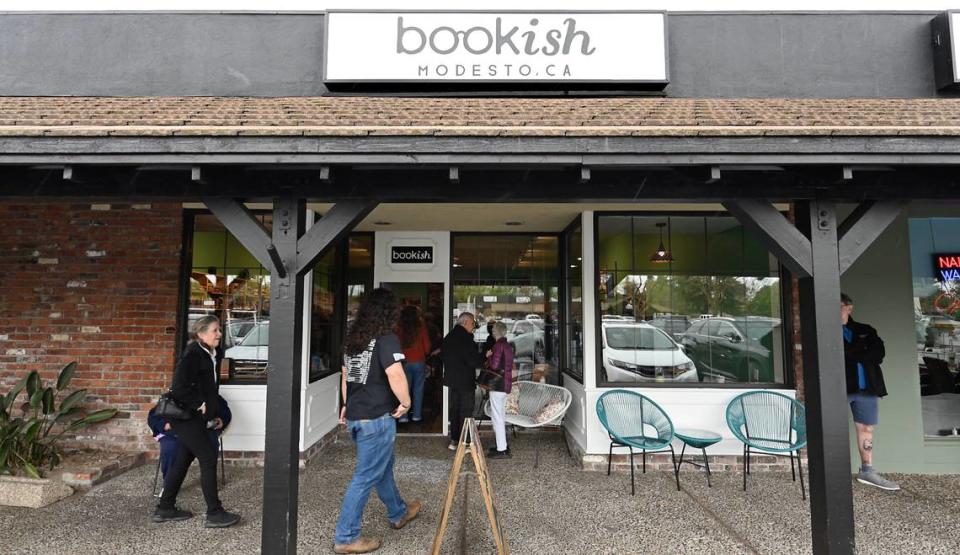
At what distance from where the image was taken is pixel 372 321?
3613 millimetres

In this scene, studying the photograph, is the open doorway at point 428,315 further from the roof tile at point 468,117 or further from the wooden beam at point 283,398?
the wooden beam at point 283,398

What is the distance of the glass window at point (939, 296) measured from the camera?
5.60 meters

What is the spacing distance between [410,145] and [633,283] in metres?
3.74

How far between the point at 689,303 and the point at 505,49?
350 centimetres

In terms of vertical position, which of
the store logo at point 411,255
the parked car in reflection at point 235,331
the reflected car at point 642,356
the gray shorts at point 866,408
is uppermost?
the store logo at point 411,255

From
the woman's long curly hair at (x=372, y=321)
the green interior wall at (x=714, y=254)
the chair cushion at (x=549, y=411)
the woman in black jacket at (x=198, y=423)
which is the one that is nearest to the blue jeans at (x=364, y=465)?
the woman's long curly hair at (x=372, y=321)

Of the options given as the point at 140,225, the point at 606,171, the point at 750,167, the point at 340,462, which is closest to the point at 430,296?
the point at 340,462

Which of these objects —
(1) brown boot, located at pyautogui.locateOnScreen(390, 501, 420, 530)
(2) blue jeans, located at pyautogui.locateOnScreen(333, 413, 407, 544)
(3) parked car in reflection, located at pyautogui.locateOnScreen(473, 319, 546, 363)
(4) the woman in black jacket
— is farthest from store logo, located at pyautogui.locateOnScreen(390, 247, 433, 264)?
(2) blue jeans, located at pyautogui.locateOnScreen(333, 413, 407, 544)

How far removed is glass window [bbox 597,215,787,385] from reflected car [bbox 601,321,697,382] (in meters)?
0.01

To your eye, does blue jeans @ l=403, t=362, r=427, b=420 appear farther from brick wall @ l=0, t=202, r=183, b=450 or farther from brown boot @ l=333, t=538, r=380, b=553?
brown boot @ l=333, t=538, r=380, b=553

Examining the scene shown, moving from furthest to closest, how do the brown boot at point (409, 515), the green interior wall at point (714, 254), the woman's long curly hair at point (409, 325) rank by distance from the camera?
1. the woman's long curly hair at point (409, 325)
2. the green interior wall at point (714, 254)
3. the brown boot at point (409, 515)

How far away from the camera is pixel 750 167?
3.14 m

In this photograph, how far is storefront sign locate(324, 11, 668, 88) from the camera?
525cm

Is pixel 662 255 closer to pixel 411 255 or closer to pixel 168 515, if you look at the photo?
pixel 411 255
